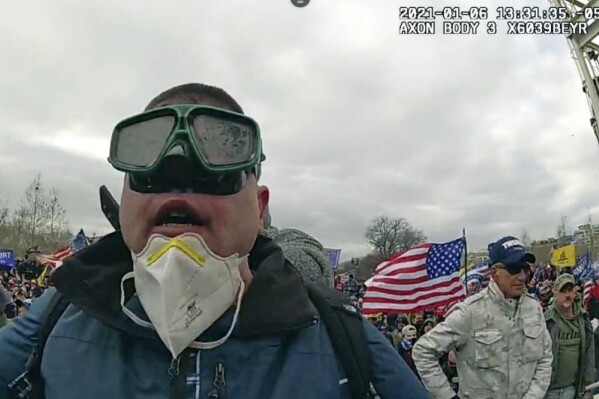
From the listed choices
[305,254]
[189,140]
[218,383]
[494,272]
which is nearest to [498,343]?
[494,272]

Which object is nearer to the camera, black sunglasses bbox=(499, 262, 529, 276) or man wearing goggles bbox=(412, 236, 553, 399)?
man wearing goggles bbox=(412, 236, 553, 399)

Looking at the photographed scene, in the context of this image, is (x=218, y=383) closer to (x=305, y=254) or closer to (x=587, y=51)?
(x=305, y=254)

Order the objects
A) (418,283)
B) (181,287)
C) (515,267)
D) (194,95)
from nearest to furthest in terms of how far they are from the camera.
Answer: (181,287) → (194,95) → (515,267) → (418,283)

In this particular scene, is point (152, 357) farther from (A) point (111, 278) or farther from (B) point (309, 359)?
(B) point (309, 359)

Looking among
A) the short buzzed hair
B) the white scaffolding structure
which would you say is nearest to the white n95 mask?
the short buzzed hair

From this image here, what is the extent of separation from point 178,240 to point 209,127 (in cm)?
27

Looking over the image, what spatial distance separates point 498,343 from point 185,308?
310 cm

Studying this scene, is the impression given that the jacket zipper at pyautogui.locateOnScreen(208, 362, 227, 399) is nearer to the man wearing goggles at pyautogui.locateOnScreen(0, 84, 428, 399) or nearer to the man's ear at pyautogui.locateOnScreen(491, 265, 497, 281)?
the man wearing goggles at pyautogui.locateOnScreen(0, 84, 428, 399)

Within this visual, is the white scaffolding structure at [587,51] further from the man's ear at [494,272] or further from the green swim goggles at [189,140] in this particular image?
the green swim goggles at [189,140]

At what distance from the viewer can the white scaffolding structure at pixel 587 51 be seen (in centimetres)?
1265

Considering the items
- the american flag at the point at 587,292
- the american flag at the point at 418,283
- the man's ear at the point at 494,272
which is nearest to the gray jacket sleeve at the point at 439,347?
the man's ear at the point at 494,272

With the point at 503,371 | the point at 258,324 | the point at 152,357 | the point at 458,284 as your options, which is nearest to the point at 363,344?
the point at 258,324

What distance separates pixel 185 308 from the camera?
124 cm

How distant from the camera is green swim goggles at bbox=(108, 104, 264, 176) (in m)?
1.27
